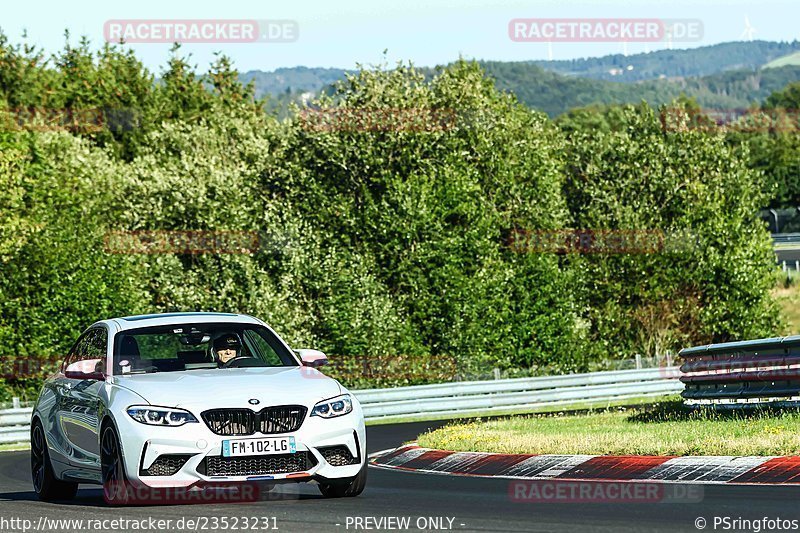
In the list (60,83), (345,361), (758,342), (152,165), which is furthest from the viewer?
(60,83)

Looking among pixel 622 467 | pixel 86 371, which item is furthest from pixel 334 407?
pixel 622 467

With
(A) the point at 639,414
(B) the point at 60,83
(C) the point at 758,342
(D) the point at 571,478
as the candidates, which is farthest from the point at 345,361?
(B) the point at 60,83

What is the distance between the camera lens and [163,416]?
31.7 ft

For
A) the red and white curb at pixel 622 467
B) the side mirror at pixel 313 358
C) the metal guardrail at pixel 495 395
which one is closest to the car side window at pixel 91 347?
the side mirror at pixel 313 358

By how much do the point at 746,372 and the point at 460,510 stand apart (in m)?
6.43

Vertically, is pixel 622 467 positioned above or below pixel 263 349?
below

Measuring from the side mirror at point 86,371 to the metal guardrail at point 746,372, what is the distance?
7.24m

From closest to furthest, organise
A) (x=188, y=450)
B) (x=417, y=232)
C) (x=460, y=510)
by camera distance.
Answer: (x=460, y=510) < (x=188, y=450) < (x=417, y=232)

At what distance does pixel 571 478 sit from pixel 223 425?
3.41 meters

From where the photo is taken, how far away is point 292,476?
975 centimetres

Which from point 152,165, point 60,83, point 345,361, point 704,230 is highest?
point 60,83

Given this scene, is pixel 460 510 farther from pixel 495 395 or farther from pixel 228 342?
pixel 495 395

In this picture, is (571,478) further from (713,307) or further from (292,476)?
(713,307)

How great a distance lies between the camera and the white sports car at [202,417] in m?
9.62
